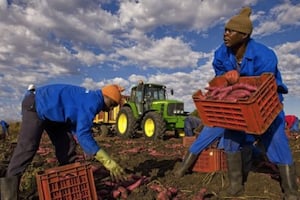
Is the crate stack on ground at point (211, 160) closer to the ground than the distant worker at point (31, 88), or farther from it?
closer to the ground

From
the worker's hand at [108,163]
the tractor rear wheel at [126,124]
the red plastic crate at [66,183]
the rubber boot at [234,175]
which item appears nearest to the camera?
the red plastic crate at [66,183]

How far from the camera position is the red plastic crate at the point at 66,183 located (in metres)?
3.44

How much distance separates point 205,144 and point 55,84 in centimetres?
233

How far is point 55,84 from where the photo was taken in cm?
417

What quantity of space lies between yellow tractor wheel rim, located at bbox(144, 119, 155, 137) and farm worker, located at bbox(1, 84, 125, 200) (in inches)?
365

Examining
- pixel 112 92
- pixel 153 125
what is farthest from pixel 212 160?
pixel 153 125

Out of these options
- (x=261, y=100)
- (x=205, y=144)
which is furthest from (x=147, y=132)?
(x=261, y=100)

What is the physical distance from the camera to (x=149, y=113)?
1339cm

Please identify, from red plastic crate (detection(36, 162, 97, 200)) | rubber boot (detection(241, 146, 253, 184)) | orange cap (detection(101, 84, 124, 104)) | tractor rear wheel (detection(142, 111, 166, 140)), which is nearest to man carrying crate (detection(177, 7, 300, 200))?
rubber boot (detection(241, 146, 253, 184))

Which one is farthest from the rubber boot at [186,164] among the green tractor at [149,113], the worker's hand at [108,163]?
the green tractor at [149,113]

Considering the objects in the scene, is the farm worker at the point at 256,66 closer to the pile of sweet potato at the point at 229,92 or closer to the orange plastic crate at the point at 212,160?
the pile of sweet potato at the point at 229,92

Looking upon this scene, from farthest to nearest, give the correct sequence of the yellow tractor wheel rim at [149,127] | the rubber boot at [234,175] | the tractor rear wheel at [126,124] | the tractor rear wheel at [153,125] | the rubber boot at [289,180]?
the tractor rear wheel at [126,124]
the yellow tractor wheel rim at [149,127]
the tractor rear wheel at [153,125]
the rubber boot at [234,175]
the rubber boot at [289,180]

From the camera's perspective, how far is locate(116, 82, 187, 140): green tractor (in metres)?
13.5

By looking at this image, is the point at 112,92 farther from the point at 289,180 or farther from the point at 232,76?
the point at 289,180
